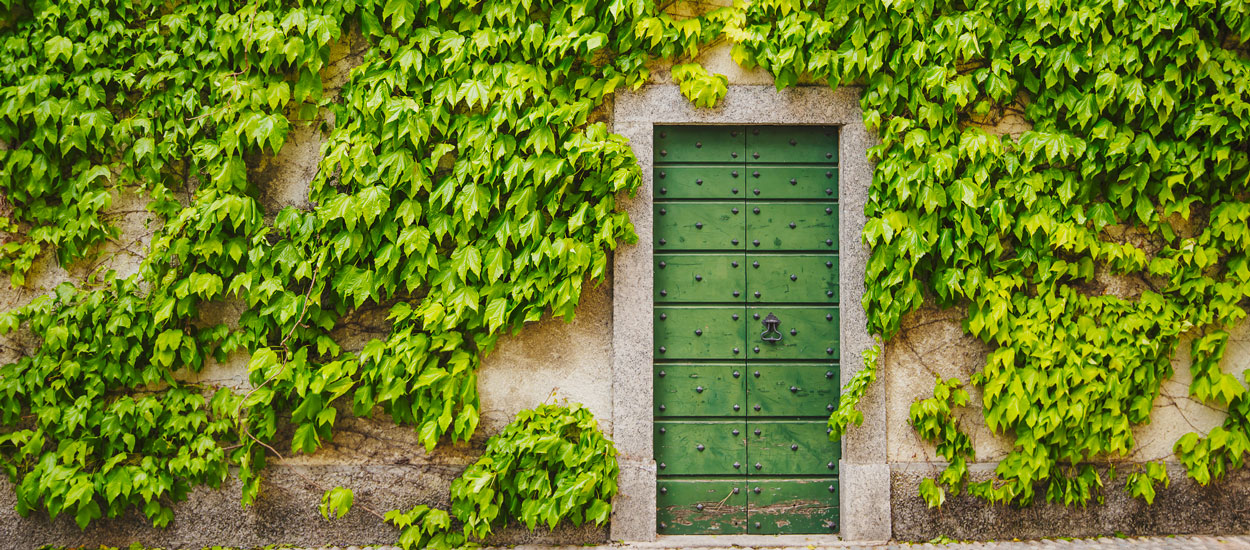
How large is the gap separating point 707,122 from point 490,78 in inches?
44.9

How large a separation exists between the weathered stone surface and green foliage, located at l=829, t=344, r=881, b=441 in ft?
1.30

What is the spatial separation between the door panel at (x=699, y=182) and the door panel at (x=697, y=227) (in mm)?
49

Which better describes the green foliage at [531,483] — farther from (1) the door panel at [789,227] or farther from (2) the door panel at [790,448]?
(1) the door panel at [789,227]

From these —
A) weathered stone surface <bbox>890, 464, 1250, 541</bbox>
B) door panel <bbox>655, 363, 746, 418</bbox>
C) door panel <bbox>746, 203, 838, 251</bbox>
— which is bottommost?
weathered stone surface <bbox>890, 464, 1250, 541</bbox>

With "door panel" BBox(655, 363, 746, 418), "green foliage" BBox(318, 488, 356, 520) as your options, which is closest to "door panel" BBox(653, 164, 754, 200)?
"door panel" BBox(655, 363, 746, 418)

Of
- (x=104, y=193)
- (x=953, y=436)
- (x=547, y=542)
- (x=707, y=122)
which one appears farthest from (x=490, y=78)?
(x=953, y=436)

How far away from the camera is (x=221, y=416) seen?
3953 mm

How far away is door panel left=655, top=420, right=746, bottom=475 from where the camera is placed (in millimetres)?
4109

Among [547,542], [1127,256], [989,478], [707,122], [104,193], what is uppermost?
[707,122]

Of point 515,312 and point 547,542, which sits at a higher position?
point 515,312

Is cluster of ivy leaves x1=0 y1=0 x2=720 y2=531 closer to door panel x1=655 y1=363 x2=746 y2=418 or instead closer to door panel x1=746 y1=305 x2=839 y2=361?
door panel x1=655 y1=363 x2=746 y2=418

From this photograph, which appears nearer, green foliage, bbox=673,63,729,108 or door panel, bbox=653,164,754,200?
green foliage, bbox=673,63,729,108

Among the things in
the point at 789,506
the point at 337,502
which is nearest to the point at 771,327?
the point at 789,506

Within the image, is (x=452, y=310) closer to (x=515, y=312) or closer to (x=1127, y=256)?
(x=515, y=312)
